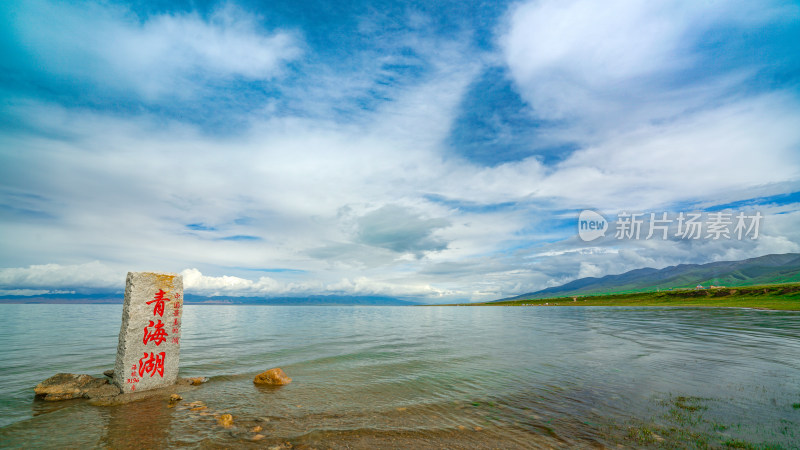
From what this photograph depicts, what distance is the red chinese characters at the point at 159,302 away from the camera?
15614mm

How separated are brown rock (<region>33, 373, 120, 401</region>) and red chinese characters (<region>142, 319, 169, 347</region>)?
7.50 feet

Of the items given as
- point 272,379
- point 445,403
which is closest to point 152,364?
point 272,379

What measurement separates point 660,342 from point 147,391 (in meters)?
40.8

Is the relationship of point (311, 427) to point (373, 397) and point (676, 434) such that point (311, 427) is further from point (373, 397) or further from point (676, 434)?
point (676, 434)

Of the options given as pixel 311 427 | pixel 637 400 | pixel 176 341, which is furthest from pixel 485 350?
pixel 176 341

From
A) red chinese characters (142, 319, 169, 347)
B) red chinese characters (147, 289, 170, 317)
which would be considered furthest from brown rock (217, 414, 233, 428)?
red chinese characters (147, 289, 170, 317)

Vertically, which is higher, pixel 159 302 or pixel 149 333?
pixel 159 302

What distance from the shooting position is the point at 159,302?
51.7ft

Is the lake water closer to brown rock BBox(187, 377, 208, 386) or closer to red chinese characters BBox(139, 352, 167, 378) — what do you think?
brown rock BBox(187, 377, 208, 386)

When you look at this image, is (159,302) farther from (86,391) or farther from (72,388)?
(72,388)

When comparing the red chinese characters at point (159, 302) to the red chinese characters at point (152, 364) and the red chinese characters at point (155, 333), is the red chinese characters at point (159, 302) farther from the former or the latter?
the red chinese characters at point (152, 364)

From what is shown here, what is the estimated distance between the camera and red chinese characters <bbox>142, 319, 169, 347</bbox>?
1530 centimetres

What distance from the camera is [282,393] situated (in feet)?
50.8

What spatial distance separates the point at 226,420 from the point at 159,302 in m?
7.65
